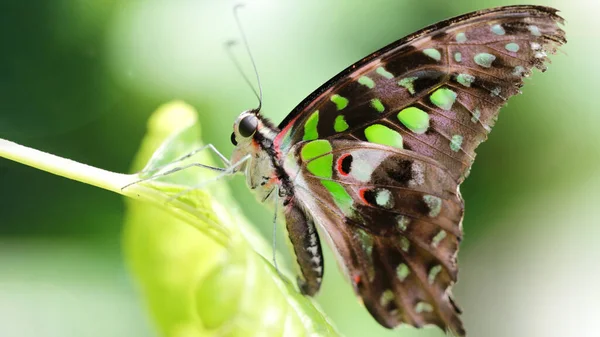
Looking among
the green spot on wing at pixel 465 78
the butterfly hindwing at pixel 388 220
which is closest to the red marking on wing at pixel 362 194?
the butterfly hindwing at pixel 388 220

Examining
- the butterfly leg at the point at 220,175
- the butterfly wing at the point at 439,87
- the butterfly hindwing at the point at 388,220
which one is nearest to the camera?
the butterfly leg at the point at 220,175

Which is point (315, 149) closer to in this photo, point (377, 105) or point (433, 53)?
point (377, 105)

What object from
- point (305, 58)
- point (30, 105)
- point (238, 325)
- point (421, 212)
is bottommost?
point (238, 325)

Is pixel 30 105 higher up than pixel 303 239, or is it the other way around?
pixel 30 105

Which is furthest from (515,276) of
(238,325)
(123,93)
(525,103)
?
(238,325)

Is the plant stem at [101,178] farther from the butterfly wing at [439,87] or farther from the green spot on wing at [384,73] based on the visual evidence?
the green spot on wing at [384,73]

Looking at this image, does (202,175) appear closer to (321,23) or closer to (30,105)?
(30,105)

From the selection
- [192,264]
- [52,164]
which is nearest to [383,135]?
[192,264]
